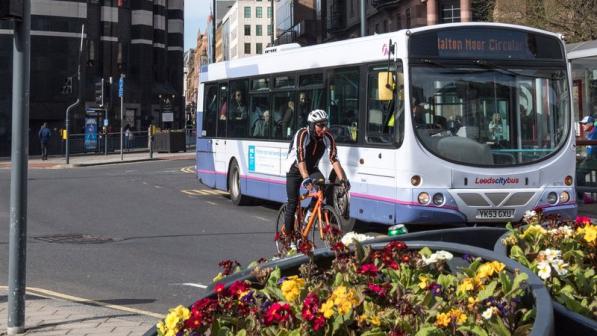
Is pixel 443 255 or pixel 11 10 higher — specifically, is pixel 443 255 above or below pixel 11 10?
below

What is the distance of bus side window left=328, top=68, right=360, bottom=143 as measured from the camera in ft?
40.1

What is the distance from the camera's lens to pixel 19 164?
18.4 ft

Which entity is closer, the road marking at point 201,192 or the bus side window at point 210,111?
the bus side window at point 210,111

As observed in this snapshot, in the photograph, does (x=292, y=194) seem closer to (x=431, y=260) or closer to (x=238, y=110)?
(x=431, y=260)

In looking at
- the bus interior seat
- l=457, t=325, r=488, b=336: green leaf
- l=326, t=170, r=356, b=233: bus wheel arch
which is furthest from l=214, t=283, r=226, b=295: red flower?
l=326, t=170, r=356, b=233: bus wheel arch

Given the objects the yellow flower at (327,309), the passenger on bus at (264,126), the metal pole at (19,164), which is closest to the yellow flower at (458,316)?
the yellow flower at (327,309)

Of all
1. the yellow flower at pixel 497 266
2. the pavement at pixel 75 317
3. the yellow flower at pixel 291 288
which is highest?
the yellow flower at pixel 497 266

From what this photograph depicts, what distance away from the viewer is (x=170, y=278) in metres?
8.70

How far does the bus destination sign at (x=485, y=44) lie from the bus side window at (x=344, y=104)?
142 cm

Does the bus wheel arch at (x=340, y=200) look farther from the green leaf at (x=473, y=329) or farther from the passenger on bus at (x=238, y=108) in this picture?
the green leaf at (x=473, y=329)

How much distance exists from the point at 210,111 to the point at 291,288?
15.6m

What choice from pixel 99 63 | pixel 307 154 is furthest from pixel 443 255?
pixel 99 63

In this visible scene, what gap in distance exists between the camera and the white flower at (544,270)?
3359 millimetres

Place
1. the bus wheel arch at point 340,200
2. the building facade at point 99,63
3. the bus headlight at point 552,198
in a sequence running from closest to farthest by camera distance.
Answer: the bus headlight at point 552,198
the bus wheel arch at point 340,200
the building facade at point 99,63
